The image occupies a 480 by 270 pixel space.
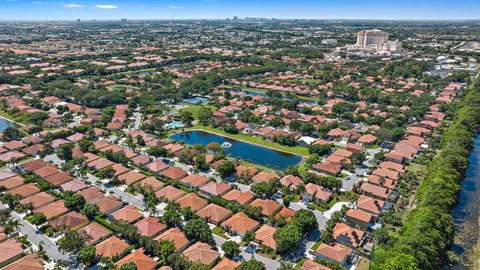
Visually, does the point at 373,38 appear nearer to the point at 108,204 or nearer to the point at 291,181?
the point at 291,181

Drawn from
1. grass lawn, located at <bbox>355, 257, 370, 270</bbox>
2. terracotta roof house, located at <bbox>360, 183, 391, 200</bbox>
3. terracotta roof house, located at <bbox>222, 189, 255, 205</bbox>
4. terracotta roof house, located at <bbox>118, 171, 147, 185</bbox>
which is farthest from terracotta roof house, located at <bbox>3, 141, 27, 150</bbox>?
grass lawn, located at <bbox>355, 257, 370, 270</bbox>

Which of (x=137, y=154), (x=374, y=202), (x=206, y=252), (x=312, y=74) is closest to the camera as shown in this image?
(x=206, y=252)

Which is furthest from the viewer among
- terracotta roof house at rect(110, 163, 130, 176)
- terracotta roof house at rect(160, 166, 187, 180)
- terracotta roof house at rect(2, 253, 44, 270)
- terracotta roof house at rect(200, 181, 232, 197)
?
terracotta roof house at rect(110, 163, 130, 176)

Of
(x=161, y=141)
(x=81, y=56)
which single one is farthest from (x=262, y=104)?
(x=81, y=56)

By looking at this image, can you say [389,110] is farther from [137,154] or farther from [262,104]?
[137,154]

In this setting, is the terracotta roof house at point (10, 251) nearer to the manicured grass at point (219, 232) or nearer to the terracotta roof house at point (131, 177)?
the terracotta roof house at point (131, 177)

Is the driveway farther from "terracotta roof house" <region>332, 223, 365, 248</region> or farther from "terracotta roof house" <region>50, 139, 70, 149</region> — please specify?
"terracotta roof house" <region>332, 223, 365, 248</region>
